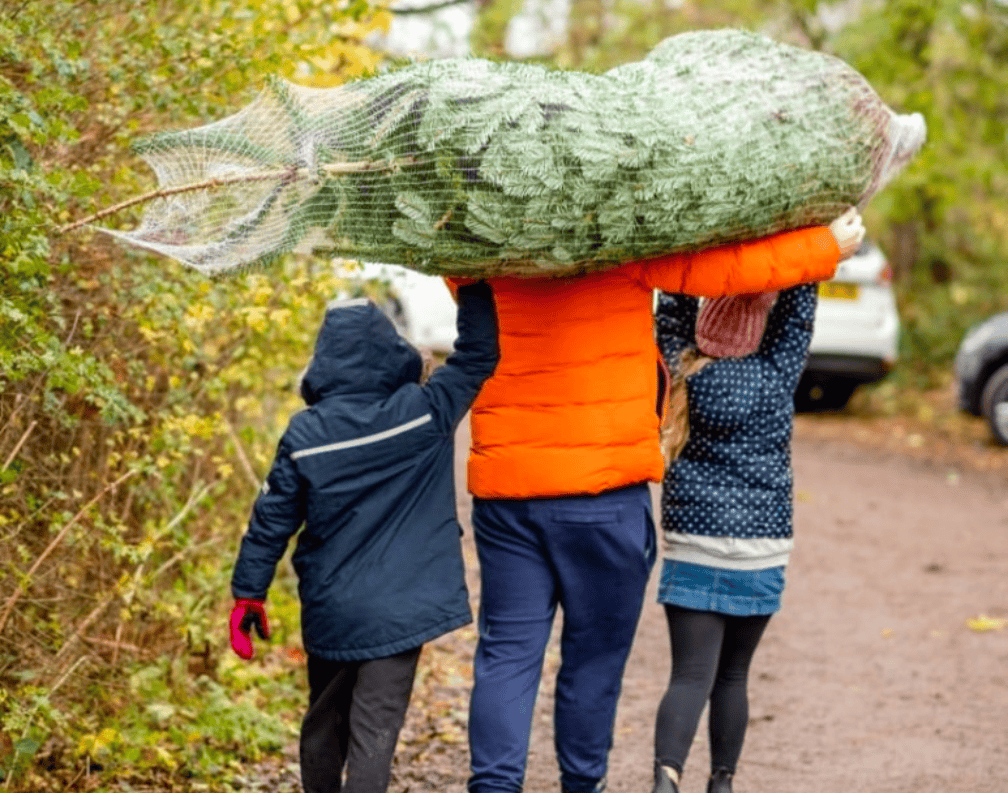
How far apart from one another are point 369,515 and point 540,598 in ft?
1.88

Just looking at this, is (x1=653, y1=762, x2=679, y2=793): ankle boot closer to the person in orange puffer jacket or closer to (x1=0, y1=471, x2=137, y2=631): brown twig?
the person in orange puffer jacket

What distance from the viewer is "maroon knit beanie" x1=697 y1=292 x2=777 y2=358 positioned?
4305mm

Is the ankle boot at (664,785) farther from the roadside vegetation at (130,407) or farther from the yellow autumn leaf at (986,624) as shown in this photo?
the yellow autumn leaf at (986,624)

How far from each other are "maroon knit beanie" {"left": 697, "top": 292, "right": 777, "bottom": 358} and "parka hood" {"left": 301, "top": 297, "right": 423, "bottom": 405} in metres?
0.91

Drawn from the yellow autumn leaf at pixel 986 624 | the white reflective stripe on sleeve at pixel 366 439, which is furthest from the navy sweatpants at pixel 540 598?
the yellow autumn leaf at pixel 986 624

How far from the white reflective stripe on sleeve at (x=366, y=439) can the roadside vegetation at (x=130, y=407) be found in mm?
557

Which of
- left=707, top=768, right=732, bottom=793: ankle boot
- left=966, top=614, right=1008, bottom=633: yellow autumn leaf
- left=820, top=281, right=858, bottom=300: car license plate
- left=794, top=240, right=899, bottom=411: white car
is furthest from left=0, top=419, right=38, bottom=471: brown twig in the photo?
left=820, top=281, right=858, bottom=300: car license plate

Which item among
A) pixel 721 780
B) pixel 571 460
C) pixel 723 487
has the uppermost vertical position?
pixel 571 460

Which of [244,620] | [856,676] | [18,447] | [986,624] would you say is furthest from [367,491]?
[986,624]

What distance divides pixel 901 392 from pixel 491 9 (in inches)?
220

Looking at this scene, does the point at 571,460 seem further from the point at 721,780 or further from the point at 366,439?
the point at 721,780

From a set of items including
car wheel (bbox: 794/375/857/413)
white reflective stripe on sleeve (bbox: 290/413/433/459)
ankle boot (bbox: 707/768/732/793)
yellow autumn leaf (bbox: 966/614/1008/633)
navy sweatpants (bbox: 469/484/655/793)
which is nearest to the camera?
white reflective stripe on sleeve (bbox: 290/413/433/459)

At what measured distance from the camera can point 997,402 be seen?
12.3 m

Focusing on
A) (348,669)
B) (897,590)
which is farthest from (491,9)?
(348,669)
